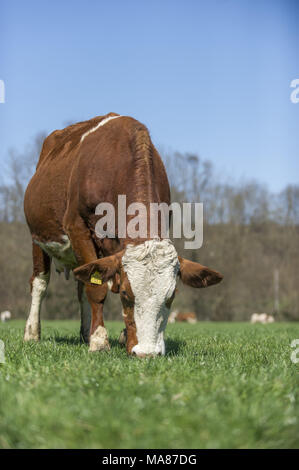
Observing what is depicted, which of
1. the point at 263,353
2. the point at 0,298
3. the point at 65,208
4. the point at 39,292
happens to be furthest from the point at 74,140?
the point at 0,298

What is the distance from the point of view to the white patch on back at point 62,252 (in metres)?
7.14

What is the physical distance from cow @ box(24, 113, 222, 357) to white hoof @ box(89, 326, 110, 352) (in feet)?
0.04

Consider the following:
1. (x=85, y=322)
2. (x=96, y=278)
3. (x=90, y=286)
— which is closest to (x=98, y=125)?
(x=90, y=286)

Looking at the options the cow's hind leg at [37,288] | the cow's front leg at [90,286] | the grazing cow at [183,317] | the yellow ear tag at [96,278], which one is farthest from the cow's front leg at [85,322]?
the grazing cow at [183,317]

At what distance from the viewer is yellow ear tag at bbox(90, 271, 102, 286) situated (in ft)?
17.5

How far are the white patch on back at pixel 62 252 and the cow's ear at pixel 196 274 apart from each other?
2.20m

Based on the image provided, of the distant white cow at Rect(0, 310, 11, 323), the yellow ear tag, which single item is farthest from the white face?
the distant white cow at Rect(0, 310, 11, 323)

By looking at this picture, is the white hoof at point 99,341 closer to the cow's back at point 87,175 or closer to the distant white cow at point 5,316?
the cow's back at point 87,175

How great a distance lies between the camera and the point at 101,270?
523 cm

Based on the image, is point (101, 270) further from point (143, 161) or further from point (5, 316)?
point (5, 316)

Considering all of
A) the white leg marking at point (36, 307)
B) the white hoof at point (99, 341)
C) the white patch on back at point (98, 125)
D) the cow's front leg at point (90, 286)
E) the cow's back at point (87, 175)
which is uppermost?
the white patch on back at point (98, 125)

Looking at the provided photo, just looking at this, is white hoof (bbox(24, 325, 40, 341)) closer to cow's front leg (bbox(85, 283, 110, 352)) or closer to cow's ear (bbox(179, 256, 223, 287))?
cow's front leg (bbox(85, 283, 110, 352))

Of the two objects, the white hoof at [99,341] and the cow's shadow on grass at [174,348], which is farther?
the white hoof at [99,341]
